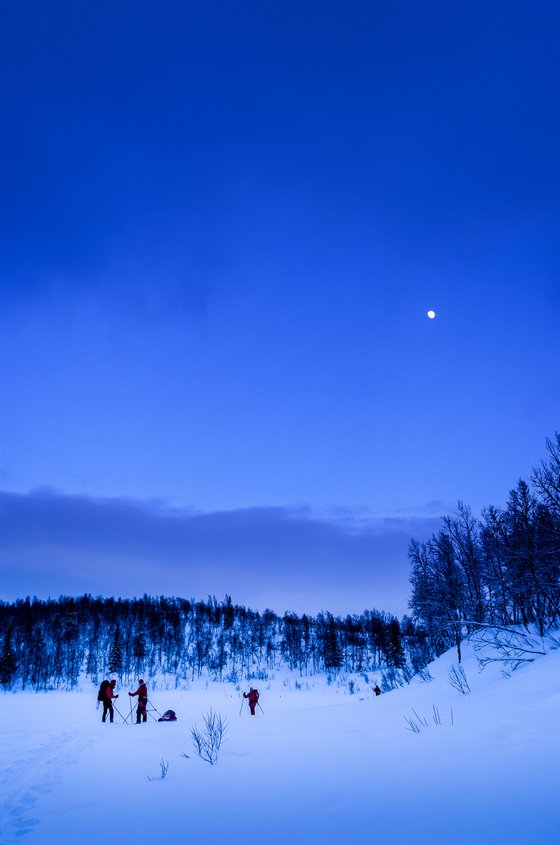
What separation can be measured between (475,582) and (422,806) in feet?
122

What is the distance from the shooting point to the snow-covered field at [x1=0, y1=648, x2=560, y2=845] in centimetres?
406

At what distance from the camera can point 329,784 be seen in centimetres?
570

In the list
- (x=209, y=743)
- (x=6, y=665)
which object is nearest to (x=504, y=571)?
(x=209, y=743)

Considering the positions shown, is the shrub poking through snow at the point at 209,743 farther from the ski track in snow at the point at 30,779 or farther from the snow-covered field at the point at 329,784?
the ski track in snow at the point at 30,779

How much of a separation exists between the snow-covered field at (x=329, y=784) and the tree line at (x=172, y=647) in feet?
94.2

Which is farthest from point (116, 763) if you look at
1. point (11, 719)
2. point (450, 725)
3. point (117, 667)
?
point (117, 667)

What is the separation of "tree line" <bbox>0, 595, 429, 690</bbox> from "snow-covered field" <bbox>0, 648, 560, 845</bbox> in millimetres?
28727

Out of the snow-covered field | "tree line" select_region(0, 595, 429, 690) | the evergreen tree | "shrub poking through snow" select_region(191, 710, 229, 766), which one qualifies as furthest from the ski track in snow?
the evergreen tree

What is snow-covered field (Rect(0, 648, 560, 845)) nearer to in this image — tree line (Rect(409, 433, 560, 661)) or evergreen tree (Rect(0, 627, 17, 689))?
tree line (Rect(409, 433, 560, 661))

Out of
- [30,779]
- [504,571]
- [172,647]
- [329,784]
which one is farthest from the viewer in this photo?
[172,647]

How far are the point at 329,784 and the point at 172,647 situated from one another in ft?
265

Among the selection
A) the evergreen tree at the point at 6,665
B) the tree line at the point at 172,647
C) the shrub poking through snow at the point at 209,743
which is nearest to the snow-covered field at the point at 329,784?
the shrub poking through snow at the point at 209,743

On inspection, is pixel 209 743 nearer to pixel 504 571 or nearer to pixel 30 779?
pixel 30 779

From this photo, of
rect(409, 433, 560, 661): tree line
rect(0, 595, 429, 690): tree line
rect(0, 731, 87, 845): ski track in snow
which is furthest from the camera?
rect(0, 595, 429, 690): tree line
